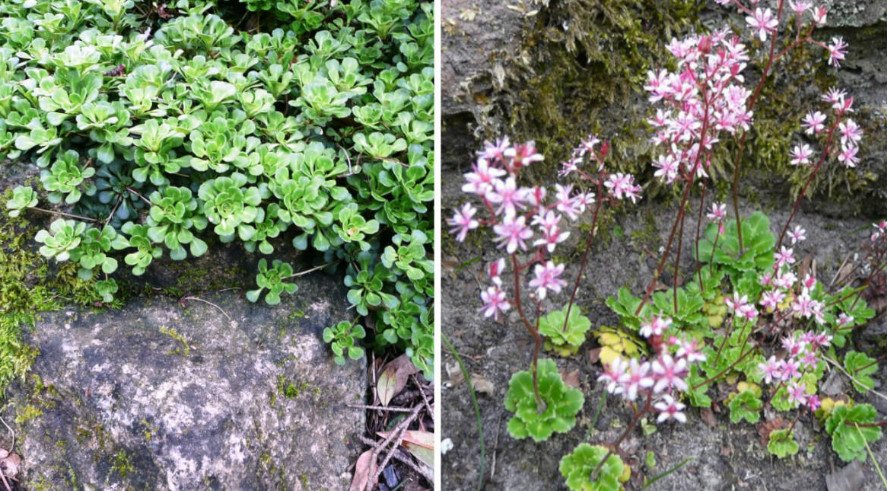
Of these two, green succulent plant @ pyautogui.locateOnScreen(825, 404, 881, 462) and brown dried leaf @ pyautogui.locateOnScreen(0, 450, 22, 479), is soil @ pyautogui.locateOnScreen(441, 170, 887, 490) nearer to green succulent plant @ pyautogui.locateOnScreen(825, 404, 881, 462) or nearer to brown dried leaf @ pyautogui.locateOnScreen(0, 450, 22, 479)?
green succulent plant @ pyautogui.locateOnScreen(825, 404, 881, 462)

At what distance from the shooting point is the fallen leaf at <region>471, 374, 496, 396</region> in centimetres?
263

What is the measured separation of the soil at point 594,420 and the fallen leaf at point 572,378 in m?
0.02

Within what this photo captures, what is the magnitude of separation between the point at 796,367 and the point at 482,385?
3.51 ft

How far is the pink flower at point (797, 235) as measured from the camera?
2.84 metres

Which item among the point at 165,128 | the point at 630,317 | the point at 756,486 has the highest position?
the point at 165,128

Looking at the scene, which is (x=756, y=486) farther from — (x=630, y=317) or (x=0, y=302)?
(x=0, y=302)

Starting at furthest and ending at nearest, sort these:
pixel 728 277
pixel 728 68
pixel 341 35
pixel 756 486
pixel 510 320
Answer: pixel 341 35 < pixel 728 277 < pixel 510 320 < pixel 756 486 < pixel 728 68

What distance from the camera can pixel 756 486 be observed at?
2.56m

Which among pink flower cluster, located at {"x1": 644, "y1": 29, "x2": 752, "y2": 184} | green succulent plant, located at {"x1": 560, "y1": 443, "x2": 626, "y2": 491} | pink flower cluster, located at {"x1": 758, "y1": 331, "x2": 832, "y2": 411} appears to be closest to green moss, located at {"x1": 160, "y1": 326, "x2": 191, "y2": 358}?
green succulent plant, located at {"x1": 560, "y1": 443, "x2": 626, "y2": 491}

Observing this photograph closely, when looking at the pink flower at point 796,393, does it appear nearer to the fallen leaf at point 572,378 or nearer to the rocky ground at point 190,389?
the fallen leaf at point 572,378

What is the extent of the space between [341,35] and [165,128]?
97 centimetres

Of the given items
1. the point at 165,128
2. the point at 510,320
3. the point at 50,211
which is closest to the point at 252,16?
the point at 165,128

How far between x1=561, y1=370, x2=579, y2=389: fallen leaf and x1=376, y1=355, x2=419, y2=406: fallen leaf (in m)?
0.69

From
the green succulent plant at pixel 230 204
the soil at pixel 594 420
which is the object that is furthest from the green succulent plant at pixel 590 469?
the green succulent plant at pixel 230 204
